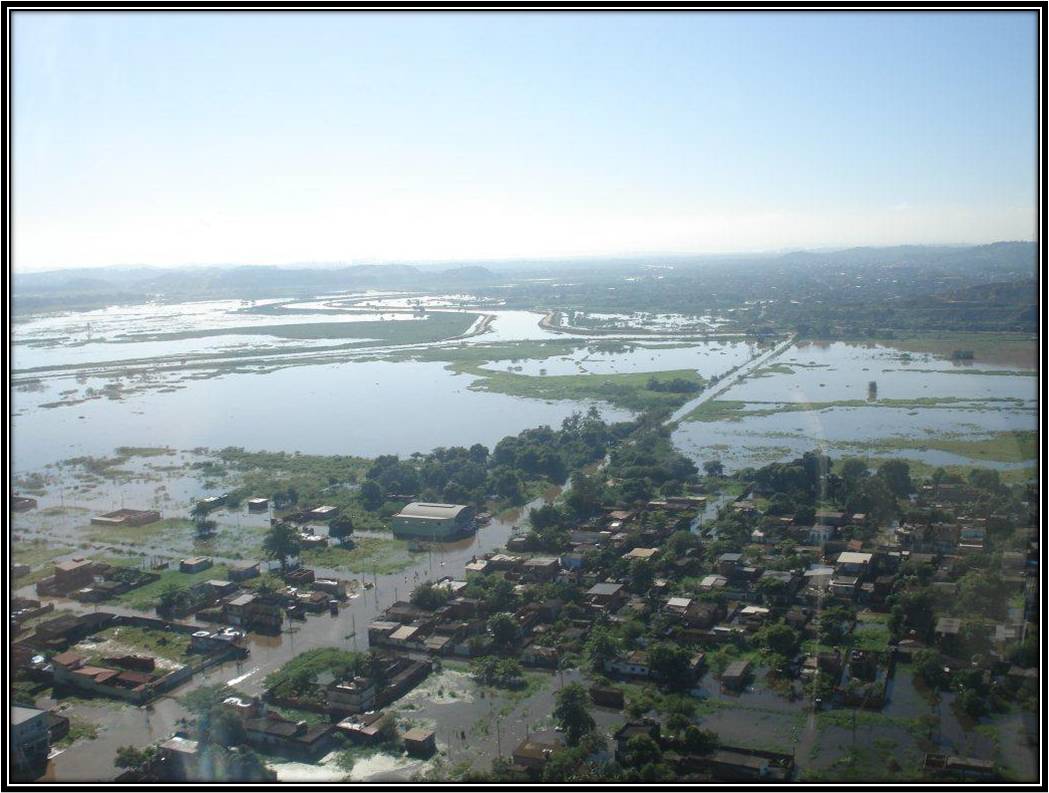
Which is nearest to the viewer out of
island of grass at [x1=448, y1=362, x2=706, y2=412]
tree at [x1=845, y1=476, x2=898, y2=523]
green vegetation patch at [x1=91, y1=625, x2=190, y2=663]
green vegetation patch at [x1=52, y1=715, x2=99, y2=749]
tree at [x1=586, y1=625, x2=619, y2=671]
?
green vegetation patch at [x1=52, y1=715, x2=99, y2=749]

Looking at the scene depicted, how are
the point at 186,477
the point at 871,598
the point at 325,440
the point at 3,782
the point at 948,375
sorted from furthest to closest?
the point at 948,375, the point at 325,440, the point at 186,477, the point at 871,598, the point at 3,782

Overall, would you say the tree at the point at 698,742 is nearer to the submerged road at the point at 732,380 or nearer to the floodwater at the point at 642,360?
the submerged road at the point at 732,380

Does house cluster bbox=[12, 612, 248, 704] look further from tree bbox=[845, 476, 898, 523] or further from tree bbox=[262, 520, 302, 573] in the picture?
tree bbox=[845, 476, 898, 523]

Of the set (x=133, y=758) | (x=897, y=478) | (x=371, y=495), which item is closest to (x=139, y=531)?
(x=371, y=495)

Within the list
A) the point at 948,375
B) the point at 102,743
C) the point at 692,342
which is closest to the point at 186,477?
the point at 102,743

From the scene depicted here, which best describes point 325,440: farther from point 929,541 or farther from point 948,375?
point 948,375

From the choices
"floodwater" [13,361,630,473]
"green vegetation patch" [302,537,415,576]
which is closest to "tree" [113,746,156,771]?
"green vegetation patch" [302,537,415,576]

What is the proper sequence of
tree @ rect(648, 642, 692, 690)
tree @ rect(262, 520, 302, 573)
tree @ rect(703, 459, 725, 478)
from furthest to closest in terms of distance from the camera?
tree @ rect(703, 459, 725, 478)
tree @ rect(262, 520, 302, 573)
tree @ rect(648, 642, 692, 690)
